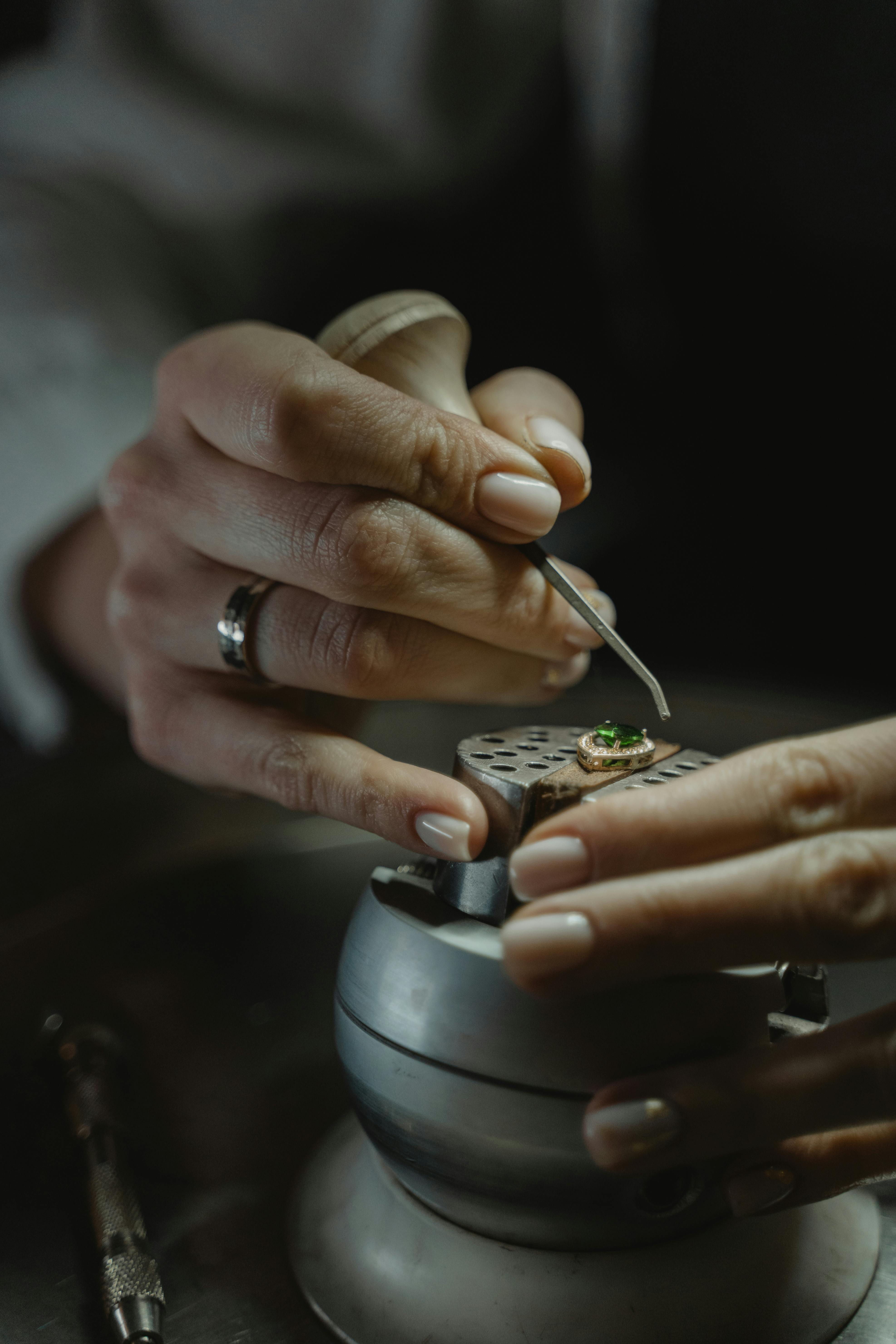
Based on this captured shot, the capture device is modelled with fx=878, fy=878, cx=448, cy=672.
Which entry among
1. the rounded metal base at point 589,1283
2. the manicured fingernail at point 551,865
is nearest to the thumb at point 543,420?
the manicured fingernail at point 551,865

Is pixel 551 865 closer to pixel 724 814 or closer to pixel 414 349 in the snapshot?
pixel 724 814

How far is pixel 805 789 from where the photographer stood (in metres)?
0.30

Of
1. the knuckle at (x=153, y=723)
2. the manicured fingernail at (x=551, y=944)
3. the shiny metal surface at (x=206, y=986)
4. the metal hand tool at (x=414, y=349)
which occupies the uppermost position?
the metal hand tool at (x=414, y=349)

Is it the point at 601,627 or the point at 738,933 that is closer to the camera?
the point at 738,933

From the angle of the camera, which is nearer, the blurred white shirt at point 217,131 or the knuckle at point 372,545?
the knuckle at point 372,545

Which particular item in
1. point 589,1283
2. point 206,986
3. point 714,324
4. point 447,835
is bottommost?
point 206,986

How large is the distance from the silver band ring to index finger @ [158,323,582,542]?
0.26 feet

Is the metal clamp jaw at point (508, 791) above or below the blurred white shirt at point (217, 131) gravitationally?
below

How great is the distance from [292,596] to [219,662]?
0.25ft

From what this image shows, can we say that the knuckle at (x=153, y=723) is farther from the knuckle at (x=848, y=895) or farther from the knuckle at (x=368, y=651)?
the knuckle at (x=848, y=895)

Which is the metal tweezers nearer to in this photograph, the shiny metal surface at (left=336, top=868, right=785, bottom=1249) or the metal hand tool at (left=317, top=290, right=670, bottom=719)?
the metal hand tool at (left=317, top=290, right=670, bottom=719)

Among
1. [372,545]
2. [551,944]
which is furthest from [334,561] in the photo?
[551,944]

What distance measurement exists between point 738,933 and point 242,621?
1.05 ft

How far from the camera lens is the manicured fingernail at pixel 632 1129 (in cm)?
26
